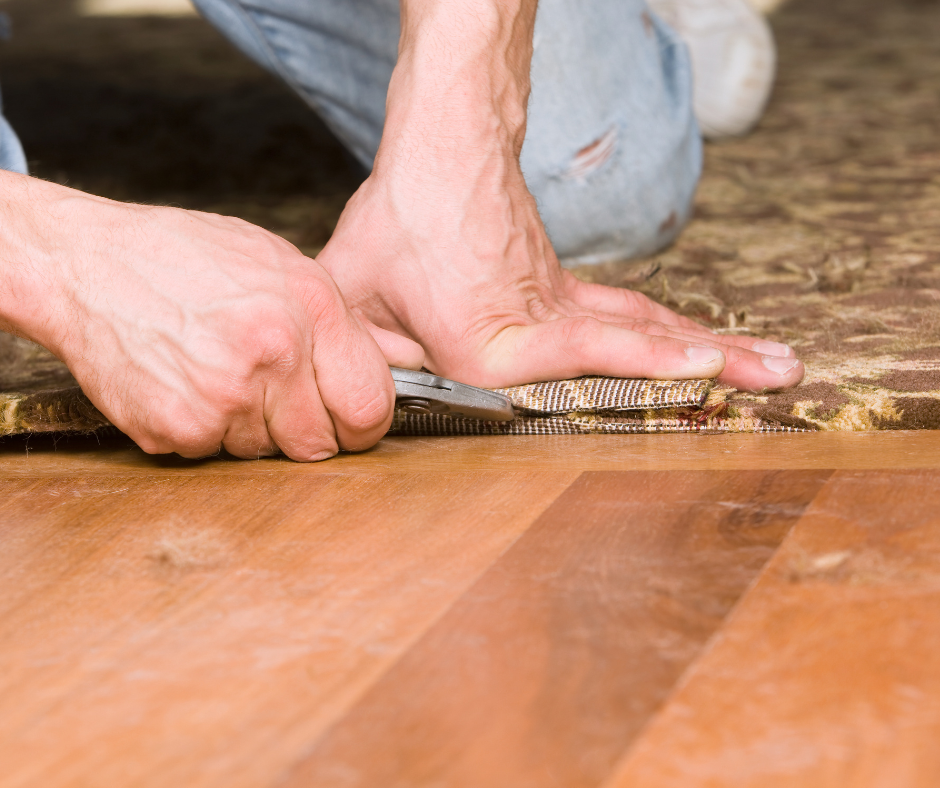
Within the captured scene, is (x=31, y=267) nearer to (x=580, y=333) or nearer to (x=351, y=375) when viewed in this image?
(x=351, y=375)

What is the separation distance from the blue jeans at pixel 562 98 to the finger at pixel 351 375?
24.0 inches

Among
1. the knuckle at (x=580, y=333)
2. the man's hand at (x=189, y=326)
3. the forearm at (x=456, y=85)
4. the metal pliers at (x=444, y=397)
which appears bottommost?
the metal pliers at (x=444, y=397)

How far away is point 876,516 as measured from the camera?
Answer: 50 centimetres

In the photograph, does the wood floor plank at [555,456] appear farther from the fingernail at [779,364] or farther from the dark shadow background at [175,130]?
the dark shadow background at [175,130]

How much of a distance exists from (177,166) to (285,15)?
1.79 feet

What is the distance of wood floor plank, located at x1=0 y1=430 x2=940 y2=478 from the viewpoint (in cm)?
60

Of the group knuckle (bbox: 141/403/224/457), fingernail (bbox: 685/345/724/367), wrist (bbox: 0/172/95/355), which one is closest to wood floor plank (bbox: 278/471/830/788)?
fingernail (bbox: 685/345/724/367)

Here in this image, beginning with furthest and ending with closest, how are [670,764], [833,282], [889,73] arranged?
1. [889,73]
2. [833,282]
3. [670,764]

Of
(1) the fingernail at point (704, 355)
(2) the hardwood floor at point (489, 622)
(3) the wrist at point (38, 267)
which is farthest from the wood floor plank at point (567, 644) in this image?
(3) the wrist at point (38, 267)

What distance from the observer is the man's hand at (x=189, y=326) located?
61cm

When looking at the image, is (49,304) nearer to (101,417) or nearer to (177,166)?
(101,417)

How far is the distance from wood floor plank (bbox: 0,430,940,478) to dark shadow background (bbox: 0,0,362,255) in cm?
56

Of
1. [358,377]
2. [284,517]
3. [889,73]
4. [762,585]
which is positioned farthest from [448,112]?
[889,73]

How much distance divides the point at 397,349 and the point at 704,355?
0.22 meters
